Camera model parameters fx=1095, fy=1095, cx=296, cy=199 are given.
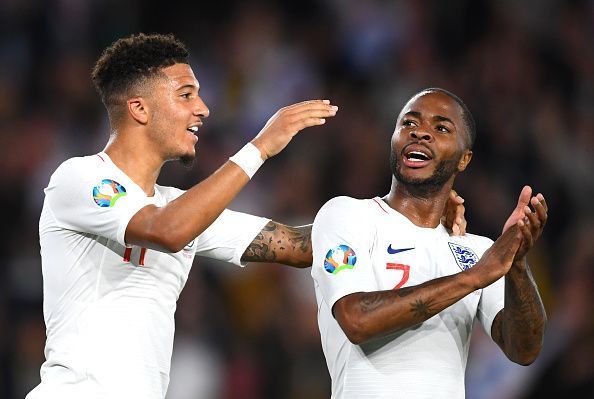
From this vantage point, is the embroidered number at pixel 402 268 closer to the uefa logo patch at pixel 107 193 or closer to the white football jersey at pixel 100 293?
the white football jersey at pixel 100 293

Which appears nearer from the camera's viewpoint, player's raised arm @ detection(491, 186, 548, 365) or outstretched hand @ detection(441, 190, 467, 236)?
player's raised arm @ detection(491, 186, 548, 365)

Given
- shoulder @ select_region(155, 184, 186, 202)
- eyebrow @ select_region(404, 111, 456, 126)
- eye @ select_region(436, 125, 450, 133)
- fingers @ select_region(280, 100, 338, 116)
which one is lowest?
shoulder @ select_region(155, 184, 186, 202)

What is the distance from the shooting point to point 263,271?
8.66 m

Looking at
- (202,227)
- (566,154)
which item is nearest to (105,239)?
(202,227)

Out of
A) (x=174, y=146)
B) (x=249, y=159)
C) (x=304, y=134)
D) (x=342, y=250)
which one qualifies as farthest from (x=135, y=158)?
(x=304, y=134)

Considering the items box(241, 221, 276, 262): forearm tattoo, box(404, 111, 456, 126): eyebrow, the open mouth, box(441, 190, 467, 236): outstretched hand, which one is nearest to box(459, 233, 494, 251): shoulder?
box(441, 190, 467, 236): outstretched hand

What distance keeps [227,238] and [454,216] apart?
1058 mm

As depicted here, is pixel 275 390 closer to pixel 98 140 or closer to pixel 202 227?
pixel 98 140

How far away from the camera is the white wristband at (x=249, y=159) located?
4312 mm

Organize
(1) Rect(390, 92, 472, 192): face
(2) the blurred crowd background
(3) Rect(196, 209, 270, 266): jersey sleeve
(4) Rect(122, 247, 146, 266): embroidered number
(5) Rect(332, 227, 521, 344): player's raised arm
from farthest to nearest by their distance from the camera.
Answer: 1. (2) the blurred crowd background
2. (3) Rect(196, 209, 270, 266): jersey sleeve
3. (1) Rect(390, 92, 472, 192): face
4. (4) Rect(122, 247, 146, 266): embroidered number
5. (5) Rect(332, 227, 521, 344): player's raised arm

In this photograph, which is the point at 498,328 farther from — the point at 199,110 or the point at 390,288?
the point at 199,110

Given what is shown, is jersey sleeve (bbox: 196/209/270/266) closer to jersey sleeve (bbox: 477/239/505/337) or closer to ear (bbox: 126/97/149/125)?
ear (bbox: 126/97/149/125)

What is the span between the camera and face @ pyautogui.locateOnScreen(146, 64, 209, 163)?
4.75 meters

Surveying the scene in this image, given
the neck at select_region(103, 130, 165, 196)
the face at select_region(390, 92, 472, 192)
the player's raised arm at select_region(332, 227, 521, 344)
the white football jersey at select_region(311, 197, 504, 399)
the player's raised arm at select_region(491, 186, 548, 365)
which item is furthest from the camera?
the face at select_region(390, 92, 472, 192)
